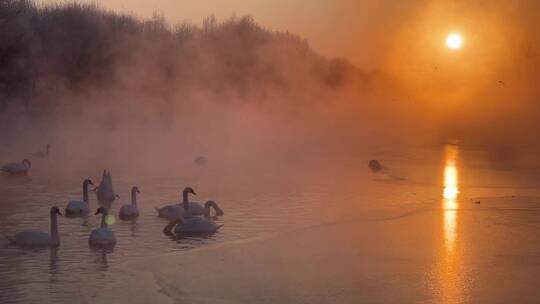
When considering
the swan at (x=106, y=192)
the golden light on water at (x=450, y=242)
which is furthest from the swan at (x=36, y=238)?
the golden light on water at (x=450, y=242)

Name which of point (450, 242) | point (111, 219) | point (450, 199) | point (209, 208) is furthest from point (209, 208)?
point (450, 199)

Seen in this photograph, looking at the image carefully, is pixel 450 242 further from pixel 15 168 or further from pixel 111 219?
pixel 15 168

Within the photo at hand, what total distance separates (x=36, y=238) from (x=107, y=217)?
213 cm

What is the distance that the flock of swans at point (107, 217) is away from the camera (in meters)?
10.7

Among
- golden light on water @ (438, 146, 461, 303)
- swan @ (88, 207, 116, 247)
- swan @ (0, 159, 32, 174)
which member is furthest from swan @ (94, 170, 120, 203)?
golden light on water @ (438, 146, 461, 303)

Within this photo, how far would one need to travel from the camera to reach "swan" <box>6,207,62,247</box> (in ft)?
34.8

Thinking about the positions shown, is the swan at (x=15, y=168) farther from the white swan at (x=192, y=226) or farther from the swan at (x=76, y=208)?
the white swan at (x=192, y=226)

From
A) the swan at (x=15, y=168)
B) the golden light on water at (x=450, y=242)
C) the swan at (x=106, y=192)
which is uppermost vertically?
the swan at (x=15, y=168)

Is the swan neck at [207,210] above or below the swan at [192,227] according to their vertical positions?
above

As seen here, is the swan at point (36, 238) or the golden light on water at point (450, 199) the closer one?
the swan at point (36, 238)

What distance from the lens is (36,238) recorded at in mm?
10633

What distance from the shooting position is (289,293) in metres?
8.57

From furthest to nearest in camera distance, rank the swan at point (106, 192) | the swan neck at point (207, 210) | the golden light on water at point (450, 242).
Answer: the swan at point (106, 192)
the swan neck at point (207, 210)
the golden light on water at point (450, 242)

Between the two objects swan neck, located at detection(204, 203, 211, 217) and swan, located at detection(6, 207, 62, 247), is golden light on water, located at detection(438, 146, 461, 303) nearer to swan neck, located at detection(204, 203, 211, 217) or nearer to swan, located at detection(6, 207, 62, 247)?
swan neck, located at detection(204, 203, 211, 217)
